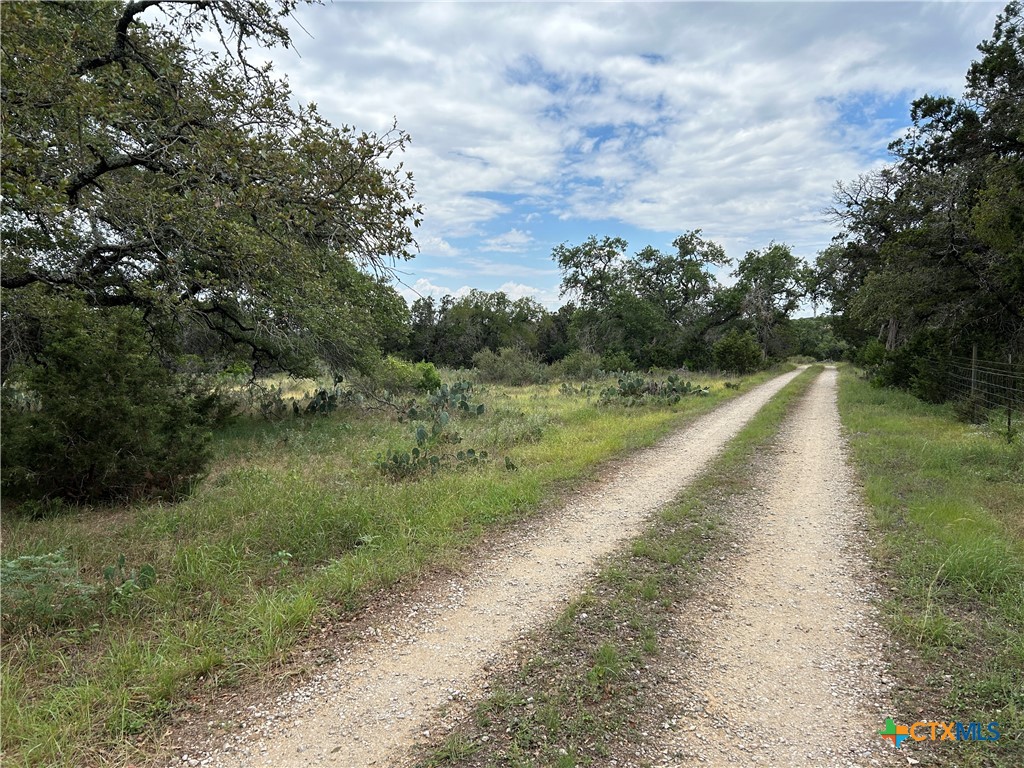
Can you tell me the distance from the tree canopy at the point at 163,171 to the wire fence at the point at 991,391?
435 inches

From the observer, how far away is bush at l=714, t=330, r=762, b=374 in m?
31.5

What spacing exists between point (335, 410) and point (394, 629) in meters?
11.9

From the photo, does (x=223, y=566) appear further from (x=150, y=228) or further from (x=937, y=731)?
(x=937, y=731)

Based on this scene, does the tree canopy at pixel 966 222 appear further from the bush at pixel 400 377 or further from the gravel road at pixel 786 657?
the bush at pixel 400 377

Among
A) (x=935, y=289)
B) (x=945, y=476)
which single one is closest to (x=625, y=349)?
(x=935, y=289)

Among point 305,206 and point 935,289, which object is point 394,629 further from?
point 935,289

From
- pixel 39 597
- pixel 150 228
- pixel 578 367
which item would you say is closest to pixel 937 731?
pixel 39 597

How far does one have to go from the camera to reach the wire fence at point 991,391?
9.55 metres

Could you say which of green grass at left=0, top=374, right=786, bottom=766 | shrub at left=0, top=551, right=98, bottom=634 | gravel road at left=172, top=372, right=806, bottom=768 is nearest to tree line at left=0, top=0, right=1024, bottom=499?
green grass at left=0, top=374, right=786, bottom=766

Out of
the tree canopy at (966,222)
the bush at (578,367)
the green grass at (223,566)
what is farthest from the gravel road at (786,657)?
the bush at (578,367)

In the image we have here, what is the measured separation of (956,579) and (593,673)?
329 cm

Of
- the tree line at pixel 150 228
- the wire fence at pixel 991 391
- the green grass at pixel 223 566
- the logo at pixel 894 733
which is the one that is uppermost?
the tree line at pixel 150 228

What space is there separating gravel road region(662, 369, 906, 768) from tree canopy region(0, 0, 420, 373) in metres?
5.05

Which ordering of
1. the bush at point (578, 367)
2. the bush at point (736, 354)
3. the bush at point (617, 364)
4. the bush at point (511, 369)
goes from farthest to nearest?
the bush at point (617, 364)
the bush at point (736, 354)
the bush at point (578, 367)
the bush at point (511, 369)
